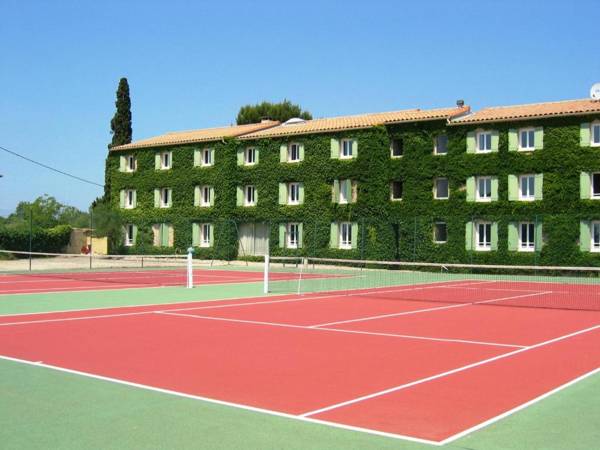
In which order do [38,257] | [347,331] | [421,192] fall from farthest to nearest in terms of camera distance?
[38,257] → [421,192] → [347,331]

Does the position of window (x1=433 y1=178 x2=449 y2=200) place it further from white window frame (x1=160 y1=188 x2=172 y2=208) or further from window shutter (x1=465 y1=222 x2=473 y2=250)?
white window frame (x1=160 y1=188 x2=172 y2=208)

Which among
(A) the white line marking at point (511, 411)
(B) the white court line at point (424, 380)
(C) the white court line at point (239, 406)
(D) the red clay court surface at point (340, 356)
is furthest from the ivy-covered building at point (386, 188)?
(C) the white court line at point (239, 406)

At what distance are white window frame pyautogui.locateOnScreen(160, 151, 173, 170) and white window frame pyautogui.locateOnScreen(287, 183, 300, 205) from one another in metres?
11.9

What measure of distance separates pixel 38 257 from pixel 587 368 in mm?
51741

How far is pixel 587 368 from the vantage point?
999 centimetres

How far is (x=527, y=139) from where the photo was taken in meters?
43.6

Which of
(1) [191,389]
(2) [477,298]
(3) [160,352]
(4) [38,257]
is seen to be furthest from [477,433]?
(4) [38,257]

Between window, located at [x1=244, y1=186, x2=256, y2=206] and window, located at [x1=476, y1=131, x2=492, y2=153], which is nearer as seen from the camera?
window, located at [x1=476, y1=131, x2=492, y2=153]

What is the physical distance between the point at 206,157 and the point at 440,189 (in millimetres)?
19869

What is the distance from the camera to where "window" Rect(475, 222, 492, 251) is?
44375 millimetres

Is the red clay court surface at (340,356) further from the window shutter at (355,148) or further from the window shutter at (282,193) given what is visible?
the window shutter at (282,193)

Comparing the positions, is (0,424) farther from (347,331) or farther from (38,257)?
(38,257)

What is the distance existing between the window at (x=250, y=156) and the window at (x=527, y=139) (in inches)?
794

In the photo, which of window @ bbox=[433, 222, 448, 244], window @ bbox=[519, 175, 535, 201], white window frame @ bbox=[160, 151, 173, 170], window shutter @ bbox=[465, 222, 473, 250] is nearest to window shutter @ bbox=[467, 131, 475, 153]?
window @ bbox=[519, 175, 535, 201]
